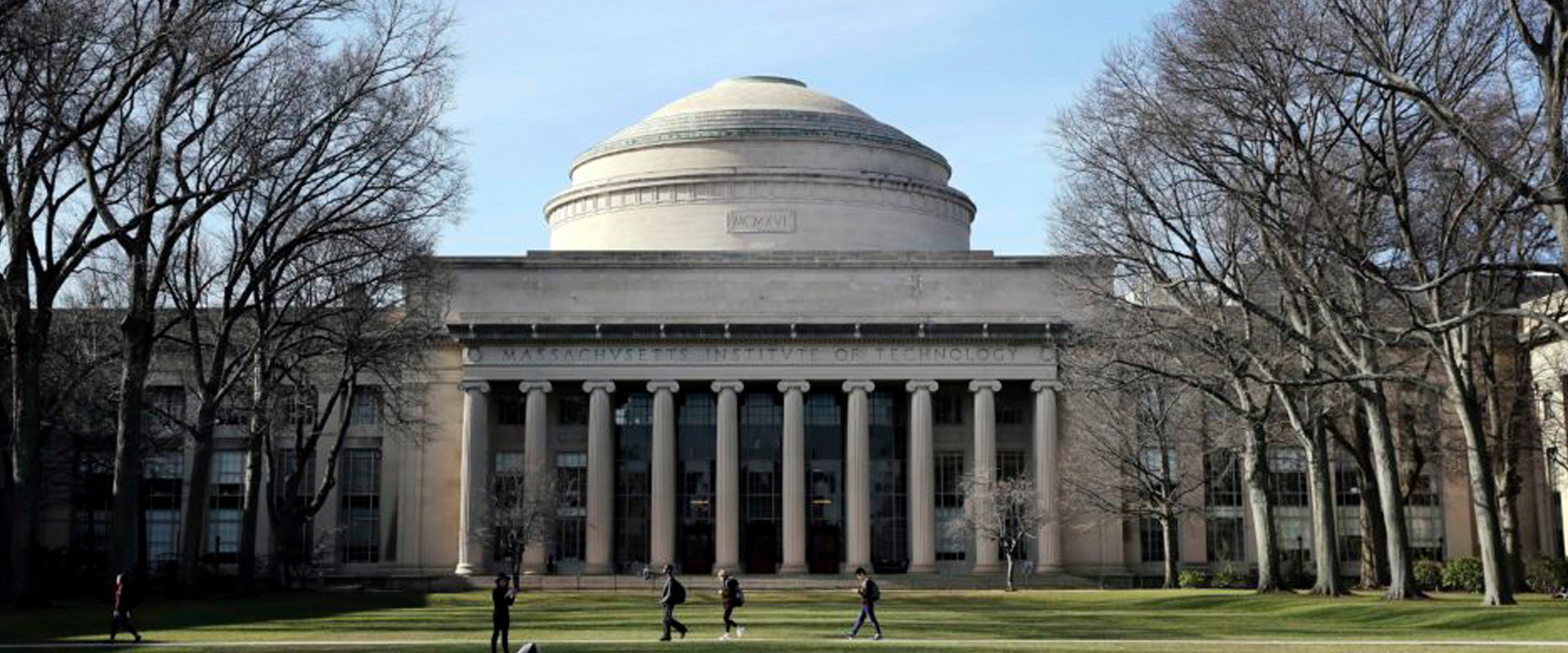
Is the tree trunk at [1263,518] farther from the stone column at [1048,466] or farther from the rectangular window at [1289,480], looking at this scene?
the rectangular window at [1289,480]

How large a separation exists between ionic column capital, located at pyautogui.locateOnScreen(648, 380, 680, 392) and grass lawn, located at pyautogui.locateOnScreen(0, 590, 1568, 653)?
68.8ft

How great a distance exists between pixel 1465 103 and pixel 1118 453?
29.0 meters

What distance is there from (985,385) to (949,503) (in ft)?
19.3

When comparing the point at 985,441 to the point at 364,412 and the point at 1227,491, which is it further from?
the point at 364,412

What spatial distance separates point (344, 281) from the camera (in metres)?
54.0

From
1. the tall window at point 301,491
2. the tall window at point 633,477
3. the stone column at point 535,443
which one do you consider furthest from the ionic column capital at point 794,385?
the tall window at point 301,491

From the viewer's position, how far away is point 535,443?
255 feet

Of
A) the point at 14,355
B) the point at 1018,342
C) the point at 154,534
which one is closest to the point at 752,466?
the point at 1018,342

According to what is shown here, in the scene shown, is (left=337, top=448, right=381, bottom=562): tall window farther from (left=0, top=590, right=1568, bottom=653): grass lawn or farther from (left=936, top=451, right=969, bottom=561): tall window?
(left=936, top=451, right=969, bottom=561): tall window

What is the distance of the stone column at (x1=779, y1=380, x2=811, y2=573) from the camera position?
253 ft

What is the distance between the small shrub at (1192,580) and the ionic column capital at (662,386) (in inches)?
880

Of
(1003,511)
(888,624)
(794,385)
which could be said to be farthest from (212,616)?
(794,385)

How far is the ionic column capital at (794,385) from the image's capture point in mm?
77875

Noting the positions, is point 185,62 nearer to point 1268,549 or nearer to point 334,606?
point 334,606
